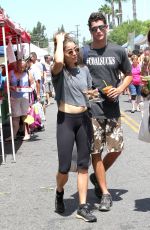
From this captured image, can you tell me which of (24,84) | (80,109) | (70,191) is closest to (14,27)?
(24,84)

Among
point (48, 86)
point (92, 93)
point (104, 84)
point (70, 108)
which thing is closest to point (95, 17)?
point (104, 84)

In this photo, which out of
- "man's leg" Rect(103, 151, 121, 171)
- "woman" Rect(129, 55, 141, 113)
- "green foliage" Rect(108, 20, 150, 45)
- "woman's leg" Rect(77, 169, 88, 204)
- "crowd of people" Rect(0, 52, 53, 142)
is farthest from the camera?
"green foliage" Rect(108, 20, 150, 45)

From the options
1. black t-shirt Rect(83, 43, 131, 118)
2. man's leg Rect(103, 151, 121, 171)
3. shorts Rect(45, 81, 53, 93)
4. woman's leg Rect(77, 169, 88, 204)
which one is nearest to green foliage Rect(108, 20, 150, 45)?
shorts Rect(45, 81, 53, 93)

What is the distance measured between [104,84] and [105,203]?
4.08 ft

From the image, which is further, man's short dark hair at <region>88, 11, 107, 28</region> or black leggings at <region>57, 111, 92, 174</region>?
man's short dark hair at <region>88, 11, 107, 28</region>

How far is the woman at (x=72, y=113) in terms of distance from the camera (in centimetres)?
522

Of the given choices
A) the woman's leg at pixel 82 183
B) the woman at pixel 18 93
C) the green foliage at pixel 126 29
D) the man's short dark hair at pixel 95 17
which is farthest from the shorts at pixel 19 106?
the green foliage at pixel 126 29

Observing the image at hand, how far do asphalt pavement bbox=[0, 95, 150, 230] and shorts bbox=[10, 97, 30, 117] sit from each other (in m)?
1.31

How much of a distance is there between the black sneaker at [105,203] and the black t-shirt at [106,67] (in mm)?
854

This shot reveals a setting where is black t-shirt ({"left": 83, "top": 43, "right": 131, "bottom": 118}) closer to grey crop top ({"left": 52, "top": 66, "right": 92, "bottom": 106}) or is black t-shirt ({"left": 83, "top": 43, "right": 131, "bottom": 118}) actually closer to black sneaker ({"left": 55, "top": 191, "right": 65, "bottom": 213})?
grey crop top ({"left": 52, "top": 66, "right": 92, "bottom": 106})

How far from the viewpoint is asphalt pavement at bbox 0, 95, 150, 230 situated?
521 cm

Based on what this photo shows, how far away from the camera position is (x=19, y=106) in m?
11.2

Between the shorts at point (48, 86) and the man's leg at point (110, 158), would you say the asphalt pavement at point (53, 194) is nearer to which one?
the man's leg at point (110, 158)

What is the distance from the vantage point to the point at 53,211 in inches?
223
